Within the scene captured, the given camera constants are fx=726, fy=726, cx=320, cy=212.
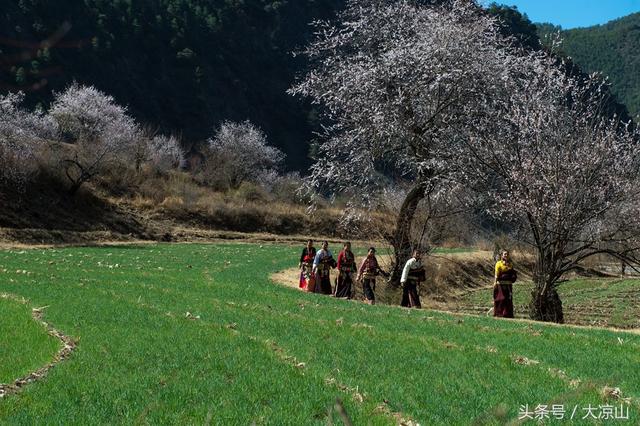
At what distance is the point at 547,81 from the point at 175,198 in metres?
44.6

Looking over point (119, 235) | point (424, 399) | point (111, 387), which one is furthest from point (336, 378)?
point (119, 235)

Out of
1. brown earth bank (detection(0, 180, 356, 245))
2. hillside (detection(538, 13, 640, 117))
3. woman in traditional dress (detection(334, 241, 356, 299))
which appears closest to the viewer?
woman in traditional dress (detection(334, 241, 356, 299))

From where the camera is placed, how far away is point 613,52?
178 m

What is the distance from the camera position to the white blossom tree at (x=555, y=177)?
2320 centimetres

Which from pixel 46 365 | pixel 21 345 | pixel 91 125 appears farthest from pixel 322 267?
pixel 91 125

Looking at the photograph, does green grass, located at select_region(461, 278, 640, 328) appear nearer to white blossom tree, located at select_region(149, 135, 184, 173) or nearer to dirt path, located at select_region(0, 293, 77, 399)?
dirt path, located at select_region(0, 293, 77, 399)

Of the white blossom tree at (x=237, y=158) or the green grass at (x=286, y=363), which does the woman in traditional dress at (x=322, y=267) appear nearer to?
the green grass at (x=286, y=363)

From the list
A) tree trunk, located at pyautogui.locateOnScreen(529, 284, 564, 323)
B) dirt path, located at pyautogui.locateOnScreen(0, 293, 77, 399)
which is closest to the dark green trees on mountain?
tree trunk, located at pyautogui.locateOnScreen(529, 284, 564, 323)

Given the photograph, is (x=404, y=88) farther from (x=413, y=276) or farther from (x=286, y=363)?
(x=286, y=363)

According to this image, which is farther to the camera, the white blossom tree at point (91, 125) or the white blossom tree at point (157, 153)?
the white blossom tree at point (157, 153)

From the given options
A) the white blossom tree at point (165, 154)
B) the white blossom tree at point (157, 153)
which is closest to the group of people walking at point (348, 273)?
the white blossom tree at point (157, 153)

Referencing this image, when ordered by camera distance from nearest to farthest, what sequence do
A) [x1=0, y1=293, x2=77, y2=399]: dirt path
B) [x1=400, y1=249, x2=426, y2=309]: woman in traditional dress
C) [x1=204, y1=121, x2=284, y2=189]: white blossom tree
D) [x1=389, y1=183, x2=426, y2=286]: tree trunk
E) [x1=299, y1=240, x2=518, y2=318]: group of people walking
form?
[x1=0, y1=293, x2=77, y2=399]: dirt path
[x1=299, y1=240, x2=518, y2=318]: group of people walking
[x1=400, y1=249, x2=426, y2=309]: woman in traditional dress
[x1=389, y1=183, x2=426, y2=286]: tree trunk
[x1=204, y1=121, x2=284, y2=189]: white blossom tree

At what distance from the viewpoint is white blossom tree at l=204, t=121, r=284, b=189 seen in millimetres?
84188

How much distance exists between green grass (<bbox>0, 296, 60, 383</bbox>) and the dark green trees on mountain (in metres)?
72.8
